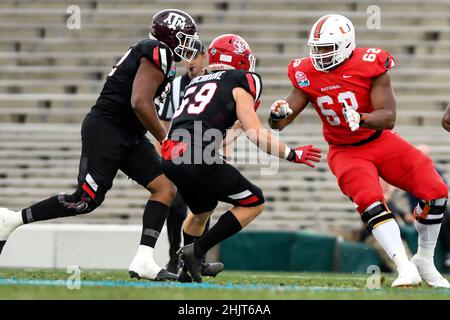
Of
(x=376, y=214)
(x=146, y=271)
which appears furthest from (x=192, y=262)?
(x=376, y=214)

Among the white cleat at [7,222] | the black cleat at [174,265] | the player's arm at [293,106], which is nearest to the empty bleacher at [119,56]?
the black cleat at [174,265]

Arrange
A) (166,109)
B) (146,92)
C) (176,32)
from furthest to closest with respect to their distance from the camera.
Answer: (166,109) → (176,32) → (146,92)

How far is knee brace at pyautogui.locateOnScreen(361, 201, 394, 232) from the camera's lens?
5.86 m

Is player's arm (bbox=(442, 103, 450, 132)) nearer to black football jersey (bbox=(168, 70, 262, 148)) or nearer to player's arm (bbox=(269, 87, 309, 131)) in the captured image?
player's arm (bbox=(269, 87, 309, 131))

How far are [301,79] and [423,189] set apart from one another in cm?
102

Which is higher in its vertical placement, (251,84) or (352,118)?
(251,84)

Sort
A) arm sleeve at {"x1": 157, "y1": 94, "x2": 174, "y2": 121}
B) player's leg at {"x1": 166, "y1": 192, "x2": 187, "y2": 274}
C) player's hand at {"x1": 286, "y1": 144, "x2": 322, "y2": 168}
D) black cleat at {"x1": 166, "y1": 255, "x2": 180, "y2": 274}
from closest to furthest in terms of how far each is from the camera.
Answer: player's hand at {"x1": 286, "y1": 144, "x2": 322, "y2": 168}, black cleat at {"x1": 166, "y1": 255, "x2": 180, "y2": 274}, player's leg at {"x1": 166, "y1": 192, "x2": 187, "y2": 274}, arm sleeve at {"x1": 157, "y1": 94, "x2": 174, "y2": 121}

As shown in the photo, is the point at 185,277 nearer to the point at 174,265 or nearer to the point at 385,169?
the point at 174,265

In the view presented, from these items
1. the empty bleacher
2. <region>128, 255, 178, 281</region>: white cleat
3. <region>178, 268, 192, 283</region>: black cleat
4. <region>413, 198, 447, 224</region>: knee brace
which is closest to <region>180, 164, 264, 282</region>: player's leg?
<region>178, 268, 192, 283</region>: black cleat

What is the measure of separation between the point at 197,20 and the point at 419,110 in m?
3.24

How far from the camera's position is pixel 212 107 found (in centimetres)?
571

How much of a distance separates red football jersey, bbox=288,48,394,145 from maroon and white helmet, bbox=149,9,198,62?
0.70m

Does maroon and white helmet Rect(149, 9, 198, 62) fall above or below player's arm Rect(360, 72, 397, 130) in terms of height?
above

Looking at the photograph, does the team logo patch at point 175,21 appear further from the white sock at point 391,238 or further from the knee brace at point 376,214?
the white sock at point 391,238
